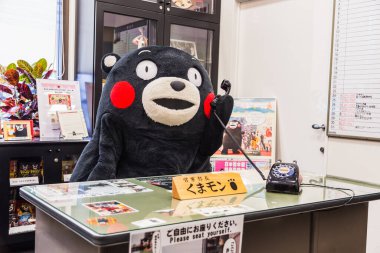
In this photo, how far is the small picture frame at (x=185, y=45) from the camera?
3.38 meters

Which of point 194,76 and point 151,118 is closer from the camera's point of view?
point 151,118

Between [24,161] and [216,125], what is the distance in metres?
1.39

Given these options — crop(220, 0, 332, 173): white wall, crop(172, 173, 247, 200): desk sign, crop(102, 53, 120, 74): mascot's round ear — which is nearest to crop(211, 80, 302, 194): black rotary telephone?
crop(172, 173, 247, 200): desk sign

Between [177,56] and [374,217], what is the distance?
195 cm

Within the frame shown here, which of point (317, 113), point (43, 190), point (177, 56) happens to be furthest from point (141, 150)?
point (317, 113)

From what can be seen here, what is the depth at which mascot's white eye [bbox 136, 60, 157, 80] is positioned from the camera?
178 centimetres

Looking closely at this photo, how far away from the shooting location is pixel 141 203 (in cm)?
110

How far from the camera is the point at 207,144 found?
6.13 ft

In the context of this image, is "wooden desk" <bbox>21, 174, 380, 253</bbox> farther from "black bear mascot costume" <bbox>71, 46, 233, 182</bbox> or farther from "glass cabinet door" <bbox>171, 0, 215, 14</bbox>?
"glass cabinet door" <bbox>171, 0, 215, 14</bbox>

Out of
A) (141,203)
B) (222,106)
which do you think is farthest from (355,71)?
(141,203)

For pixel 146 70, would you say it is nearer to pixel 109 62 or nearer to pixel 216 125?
pixel 109 62

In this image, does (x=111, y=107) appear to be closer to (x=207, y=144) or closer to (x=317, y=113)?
(x=207, y=144)

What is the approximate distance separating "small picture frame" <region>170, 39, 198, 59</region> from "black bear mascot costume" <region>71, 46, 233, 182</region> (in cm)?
155

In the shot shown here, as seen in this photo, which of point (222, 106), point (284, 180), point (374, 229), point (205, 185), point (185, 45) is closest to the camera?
point (205, 185)
